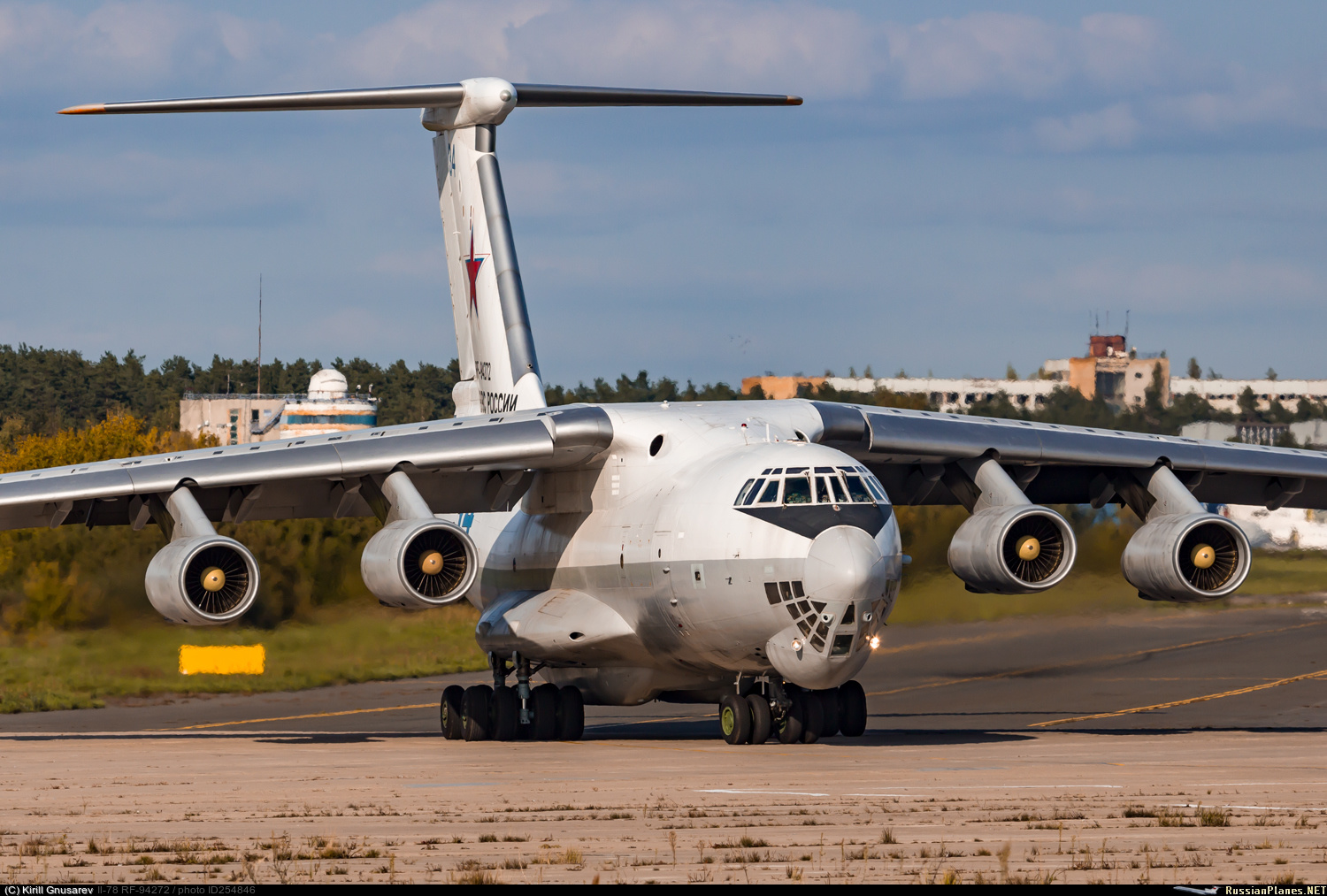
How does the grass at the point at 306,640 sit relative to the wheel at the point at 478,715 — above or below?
above

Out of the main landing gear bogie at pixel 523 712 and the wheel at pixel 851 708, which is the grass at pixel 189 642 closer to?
the main landing gear bogie at pixel 523 712

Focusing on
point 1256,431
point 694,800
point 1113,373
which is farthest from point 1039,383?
point 694,800

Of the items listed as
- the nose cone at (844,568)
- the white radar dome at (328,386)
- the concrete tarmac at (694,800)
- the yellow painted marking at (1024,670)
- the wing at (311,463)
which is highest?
the white radar dome at (328,386)

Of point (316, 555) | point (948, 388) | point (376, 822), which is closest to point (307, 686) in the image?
point (316, 555)

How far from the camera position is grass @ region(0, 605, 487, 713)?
77.8ft

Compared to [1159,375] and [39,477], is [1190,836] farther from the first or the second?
[1159,375]

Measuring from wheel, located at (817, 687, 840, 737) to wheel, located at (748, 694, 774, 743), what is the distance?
61 cm

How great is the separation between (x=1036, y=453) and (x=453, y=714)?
714 centimetres

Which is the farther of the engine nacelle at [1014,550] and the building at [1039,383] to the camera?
the building at [1039,383]

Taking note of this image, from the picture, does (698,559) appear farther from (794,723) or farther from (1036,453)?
(1036,453)

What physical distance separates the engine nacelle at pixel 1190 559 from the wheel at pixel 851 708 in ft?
10.0

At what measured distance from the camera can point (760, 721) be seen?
16766 mm

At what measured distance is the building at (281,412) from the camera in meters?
67.2

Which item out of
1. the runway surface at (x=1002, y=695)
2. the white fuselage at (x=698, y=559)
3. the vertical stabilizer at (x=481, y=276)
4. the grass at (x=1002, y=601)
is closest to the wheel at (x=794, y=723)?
the white fuselage at (x=698, y=559)
